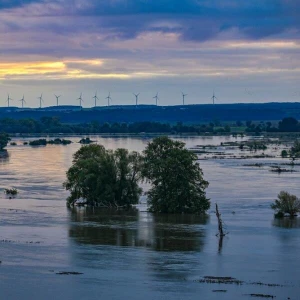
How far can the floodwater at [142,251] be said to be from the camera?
103ft

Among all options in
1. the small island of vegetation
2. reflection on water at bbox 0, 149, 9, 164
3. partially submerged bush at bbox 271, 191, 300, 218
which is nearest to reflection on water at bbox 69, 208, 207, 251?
the small island of vegetation

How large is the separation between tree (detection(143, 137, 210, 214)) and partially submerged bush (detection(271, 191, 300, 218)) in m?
3.86

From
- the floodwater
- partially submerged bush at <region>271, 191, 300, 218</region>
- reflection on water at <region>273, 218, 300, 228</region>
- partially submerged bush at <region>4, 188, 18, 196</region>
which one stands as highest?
partially submerged bush at <region>271, 191, 300, 218</region>

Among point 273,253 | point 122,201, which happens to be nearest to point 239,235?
point 273,253

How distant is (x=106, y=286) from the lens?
1249 inches

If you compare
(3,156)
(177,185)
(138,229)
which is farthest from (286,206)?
(3,156)

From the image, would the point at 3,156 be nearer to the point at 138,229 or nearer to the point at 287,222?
the point at 138,229

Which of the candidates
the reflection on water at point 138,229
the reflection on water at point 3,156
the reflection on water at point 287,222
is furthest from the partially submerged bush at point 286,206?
the reflection on water at point 3,156

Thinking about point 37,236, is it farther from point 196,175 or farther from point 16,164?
point 16,164

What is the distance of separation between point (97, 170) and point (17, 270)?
59.3 ft

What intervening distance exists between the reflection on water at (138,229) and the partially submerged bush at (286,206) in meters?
4.07

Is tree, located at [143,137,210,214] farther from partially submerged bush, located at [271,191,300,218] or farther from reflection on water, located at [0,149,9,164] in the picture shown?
reflection on water, located at [0,149,9,164]

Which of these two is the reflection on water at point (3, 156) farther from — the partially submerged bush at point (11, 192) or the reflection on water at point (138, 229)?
the reflection on water at point (138, 229)

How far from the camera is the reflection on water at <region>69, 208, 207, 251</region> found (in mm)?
40281
